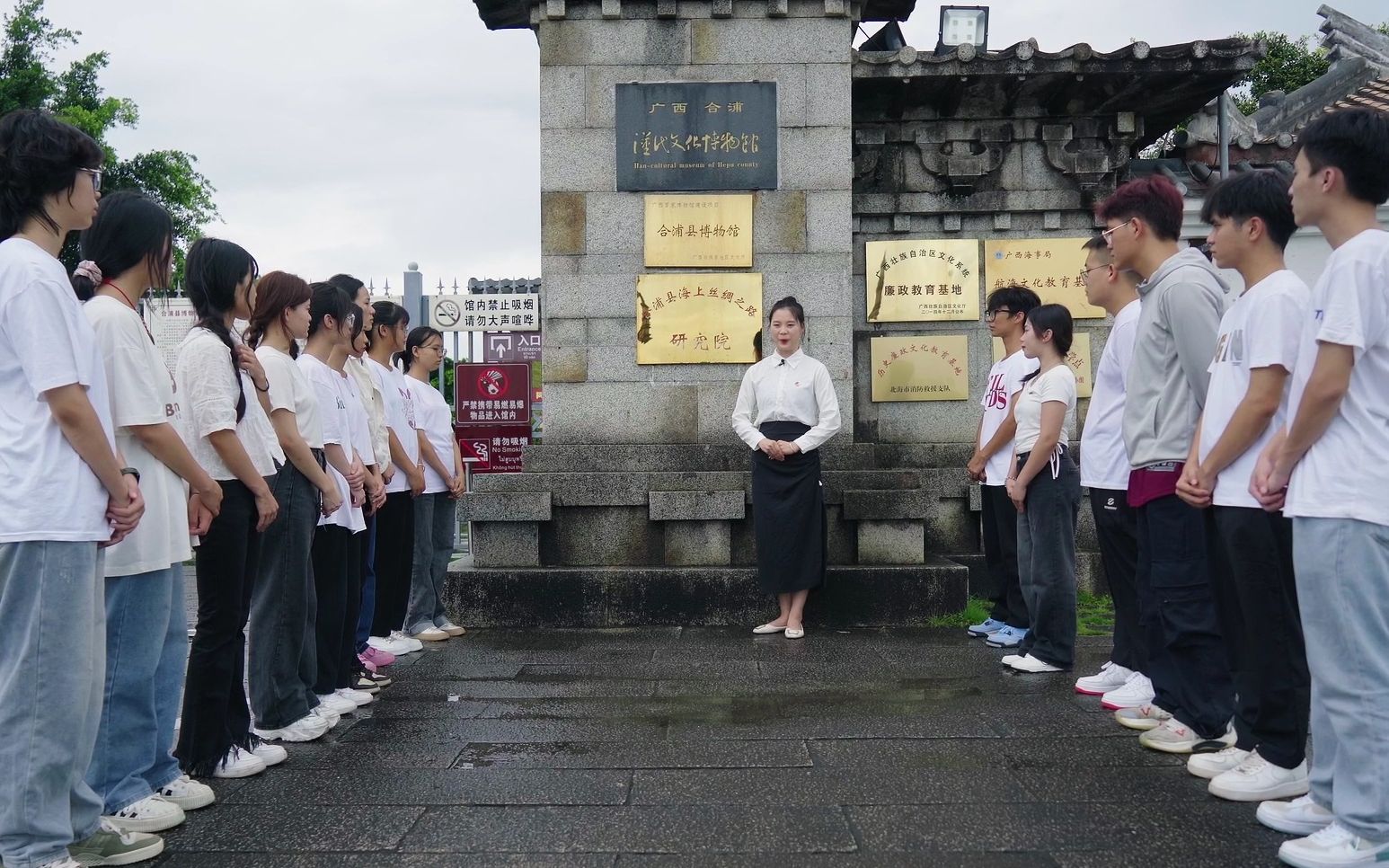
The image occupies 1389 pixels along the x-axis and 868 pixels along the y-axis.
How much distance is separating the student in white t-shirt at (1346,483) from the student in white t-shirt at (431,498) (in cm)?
475

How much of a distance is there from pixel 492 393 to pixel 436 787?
22.5ft

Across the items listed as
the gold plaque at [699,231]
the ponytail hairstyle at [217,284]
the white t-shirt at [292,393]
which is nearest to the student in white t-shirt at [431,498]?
the gold plaque at [699,231]

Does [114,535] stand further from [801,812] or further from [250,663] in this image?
[801,812]

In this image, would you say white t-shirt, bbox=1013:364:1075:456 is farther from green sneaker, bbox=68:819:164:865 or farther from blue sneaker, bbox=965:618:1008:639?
green sneaker, bbox=68:819:164:865

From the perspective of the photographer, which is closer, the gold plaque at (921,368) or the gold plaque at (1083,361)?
the gold plaque at (921,368)

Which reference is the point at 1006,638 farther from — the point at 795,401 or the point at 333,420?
the point at 333,420

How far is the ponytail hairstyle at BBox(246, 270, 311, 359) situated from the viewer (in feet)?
14.0

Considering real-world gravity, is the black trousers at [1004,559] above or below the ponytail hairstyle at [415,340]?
below

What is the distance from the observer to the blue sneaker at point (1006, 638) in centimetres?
599

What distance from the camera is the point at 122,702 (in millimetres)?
3273

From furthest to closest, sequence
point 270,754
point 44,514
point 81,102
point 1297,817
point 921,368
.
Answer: point 81,102, point 921,368, point 270,754, point 1297,817, point 44,514

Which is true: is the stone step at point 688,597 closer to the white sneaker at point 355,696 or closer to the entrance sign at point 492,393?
the white sneaker at point 355,696

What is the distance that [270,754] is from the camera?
3.93 metres

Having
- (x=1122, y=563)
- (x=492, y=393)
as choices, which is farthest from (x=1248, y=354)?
(x=492, y=393)
